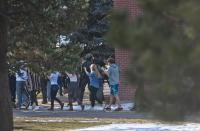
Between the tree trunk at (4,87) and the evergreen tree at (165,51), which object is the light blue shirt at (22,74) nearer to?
the tree trunk at (4,87)

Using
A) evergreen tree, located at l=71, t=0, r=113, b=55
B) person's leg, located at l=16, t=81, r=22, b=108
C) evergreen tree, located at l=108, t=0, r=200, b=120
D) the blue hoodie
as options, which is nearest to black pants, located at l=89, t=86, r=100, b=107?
the blue hoodie

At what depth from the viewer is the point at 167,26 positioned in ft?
9.61

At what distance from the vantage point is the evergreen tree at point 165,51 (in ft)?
9.01

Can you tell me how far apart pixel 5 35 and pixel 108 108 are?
10.5m

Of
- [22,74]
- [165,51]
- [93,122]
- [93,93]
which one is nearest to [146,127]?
[93,122]

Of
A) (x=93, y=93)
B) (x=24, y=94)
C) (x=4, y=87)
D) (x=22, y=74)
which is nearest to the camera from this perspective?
(x=4, y=87)

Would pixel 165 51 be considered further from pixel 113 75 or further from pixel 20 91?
pixel 20 91

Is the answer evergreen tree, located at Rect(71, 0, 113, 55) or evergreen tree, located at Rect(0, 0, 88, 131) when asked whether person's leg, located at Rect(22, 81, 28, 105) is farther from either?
evergreen tree, located at Rect(0, 0, 88, 131)

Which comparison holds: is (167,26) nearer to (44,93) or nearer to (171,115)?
(171,115)

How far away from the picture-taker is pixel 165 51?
2760 millimetres

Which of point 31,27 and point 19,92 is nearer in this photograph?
point 31,27

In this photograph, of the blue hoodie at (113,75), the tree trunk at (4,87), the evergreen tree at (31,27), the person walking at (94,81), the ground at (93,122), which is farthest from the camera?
the person walking at (94,81)

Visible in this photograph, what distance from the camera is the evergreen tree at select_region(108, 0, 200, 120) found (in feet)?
9.01

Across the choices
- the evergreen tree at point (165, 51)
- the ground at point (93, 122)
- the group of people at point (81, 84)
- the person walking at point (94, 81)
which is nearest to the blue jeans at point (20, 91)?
the group of people at point (81, 84)
